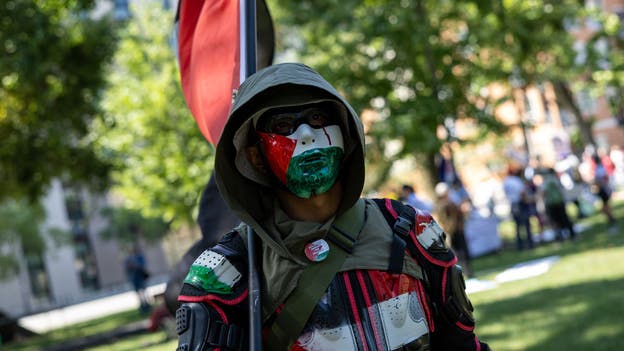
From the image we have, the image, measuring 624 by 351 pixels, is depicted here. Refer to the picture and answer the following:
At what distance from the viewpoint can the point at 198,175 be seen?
25156 millimetres

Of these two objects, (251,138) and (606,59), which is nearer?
(251,138)

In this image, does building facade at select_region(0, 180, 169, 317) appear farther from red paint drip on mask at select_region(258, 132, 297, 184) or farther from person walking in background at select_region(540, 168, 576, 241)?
red paint drip on mask at select_region(258, 132, 297, 184)

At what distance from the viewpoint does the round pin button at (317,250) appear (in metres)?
2.63

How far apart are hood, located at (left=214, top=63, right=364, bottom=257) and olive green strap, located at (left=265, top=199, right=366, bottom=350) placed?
11 centimetres

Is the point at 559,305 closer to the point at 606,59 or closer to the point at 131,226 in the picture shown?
the point at 606,59

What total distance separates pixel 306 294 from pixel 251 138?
585 millimetres

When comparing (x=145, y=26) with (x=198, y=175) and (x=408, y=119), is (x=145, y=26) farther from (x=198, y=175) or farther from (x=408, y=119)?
(x=408, y=119)

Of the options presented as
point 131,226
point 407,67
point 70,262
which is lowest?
point 70,262

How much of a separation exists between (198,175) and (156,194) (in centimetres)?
190

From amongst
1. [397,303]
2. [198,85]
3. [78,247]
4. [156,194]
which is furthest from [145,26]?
[78,247]

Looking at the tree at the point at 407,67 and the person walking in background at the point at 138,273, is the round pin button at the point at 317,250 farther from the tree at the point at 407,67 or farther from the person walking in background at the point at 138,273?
the person walking in background at the point at 138,273

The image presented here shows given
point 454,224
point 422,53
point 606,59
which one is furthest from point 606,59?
point 454,224

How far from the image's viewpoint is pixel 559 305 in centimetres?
934

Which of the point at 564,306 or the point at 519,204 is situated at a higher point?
the point at 519,204
